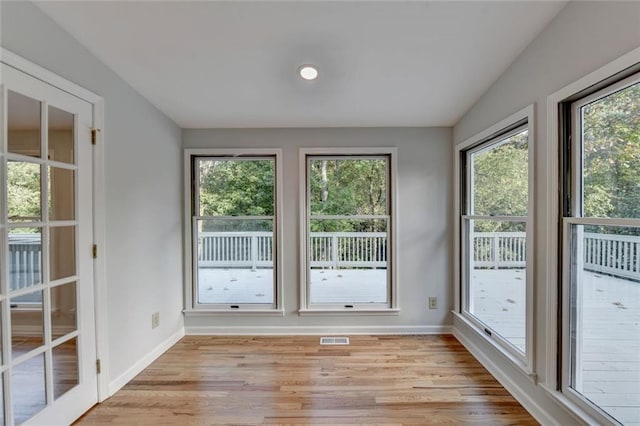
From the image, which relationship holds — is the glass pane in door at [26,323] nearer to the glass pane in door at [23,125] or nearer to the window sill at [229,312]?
the glass pane in door at [23,125]

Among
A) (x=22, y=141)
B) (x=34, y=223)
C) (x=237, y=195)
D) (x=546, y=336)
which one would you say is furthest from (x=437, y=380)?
(x=22, y=141)

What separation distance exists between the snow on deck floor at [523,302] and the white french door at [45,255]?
1.39 m

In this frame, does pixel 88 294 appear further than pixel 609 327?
Yes

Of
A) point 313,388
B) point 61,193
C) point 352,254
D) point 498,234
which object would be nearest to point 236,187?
point 352,254

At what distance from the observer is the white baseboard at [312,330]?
3.12 metres

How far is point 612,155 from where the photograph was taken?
1492 millimetres

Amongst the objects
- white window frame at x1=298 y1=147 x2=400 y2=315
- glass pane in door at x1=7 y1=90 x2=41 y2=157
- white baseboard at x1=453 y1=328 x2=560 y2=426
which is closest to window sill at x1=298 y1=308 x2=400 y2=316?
white window frame at x1=298 y1=147 x2=400 y2=315

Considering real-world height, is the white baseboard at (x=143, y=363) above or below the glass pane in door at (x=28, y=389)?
below

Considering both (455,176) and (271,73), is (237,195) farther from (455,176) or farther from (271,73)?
(455,176)

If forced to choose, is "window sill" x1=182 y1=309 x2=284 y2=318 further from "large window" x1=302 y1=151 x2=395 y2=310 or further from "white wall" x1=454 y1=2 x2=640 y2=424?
"white wall" x1=454 y1=2 x2=640 y2=424

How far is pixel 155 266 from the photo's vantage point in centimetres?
267

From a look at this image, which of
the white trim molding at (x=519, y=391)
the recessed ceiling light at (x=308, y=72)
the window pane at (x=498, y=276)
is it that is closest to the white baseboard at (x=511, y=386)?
the white trim molding at (x=519, y=391)

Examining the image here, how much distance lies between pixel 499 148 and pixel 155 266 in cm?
312

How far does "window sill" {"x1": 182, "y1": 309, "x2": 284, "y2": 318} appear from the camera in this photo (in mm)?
3135
